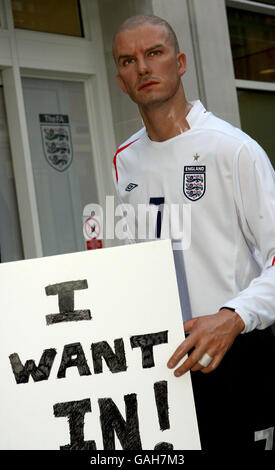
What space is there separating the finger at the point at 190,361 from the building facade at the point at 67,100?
145 inches

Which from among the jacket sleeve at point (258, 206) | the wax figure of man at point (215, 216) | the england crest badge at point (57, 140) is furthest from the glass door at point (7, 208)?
the jacket sleeve at point (258, 206)

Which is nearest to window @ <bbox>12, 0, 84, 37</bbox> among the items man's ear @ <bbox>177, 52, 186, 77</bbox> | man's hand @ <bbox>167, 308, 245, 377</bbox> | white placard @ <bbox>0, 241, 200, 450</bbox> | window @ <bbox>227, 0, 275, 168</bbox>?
window @ <bbox>227, 0, 275, 168</bbox>

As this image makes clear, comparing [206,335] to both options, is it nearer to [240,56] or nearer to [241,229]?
[241,229]

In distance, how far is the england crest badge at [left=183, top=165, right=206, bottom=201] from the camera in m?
2.49

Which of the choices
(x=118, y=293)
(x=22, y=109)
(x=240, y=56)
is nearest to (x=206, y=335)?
(x=118, y=293)

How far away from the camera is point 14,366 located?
6.84ft

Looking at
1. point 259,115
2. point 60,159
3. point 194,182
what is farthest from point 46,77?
point 194,182

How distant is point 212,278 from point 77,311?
53 centimetres

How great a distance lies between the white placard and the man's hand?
4 centimetres

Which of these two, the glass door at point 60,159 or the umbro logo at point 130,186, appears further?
the glass door at point 60,159

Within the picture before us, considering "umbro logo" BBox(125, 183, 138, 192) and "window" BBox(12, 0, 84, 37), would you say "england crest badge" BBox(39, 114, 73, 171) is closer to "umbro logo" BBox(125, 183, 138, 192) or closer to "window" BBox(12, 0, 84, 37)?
"window" BBox(12, 0, 84, 37)

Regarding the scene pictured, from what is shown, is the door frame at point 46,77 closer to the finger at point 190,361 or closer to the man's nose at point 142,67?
the man's nose at point 142,67

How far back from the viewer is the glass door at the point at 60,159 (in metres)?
5.91

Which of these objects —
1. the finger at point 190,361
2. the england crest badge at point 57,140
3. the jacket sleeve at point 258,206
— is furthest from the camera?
the england crest badge at point 57,140
